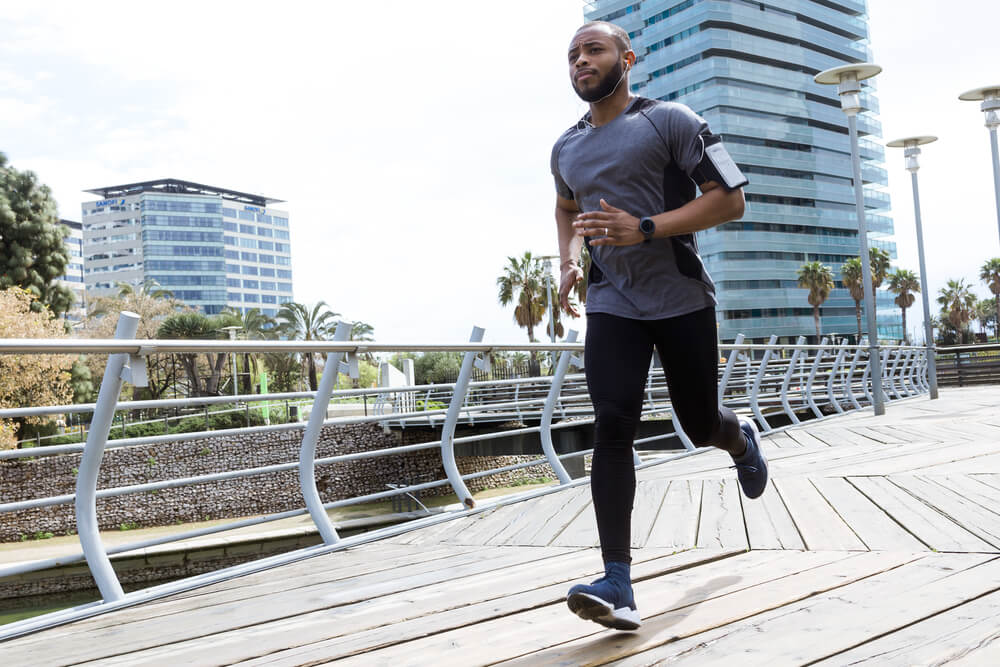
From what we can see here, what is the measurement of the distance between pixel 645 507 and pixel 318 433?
1586 mm

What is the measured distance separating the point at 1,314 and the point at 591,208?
32.8 metres

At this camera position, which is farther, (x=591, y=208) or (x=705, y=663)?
(x=591, y=208)

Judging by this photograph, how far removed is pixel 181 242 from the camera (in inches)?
5032

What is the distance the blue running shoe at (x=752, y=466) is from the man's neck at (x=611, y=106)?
4.13 ft

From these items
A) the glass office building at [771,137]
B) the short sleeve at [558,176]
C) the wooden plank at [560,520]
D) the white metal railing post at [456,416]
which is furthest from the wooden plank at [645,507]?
the glass office building at [771,137]

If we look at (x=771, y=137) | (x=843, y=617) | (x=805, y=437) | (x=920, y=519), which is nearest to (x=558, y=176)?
(x=843, y=617)

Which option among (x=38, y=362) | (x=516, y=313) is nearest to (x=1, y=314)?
(x=38, y=362)

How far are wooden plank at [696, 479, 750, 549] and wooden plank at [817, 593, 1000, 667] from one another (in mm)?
1101

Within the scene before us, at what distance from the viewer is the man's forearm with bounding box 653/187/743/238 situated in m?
2.32

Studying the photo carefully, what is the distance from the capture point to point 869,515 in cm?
360

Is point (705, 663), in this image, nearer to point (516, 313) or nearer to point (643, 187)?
point (643, 187)

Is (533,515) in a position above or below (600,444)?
below

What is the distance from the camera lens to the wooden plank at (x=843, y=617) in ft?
6.40

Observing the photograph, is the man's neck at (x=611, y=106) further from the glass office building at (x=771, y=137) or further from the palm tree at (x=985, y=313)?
the palm tree at (x=985, y=313)
